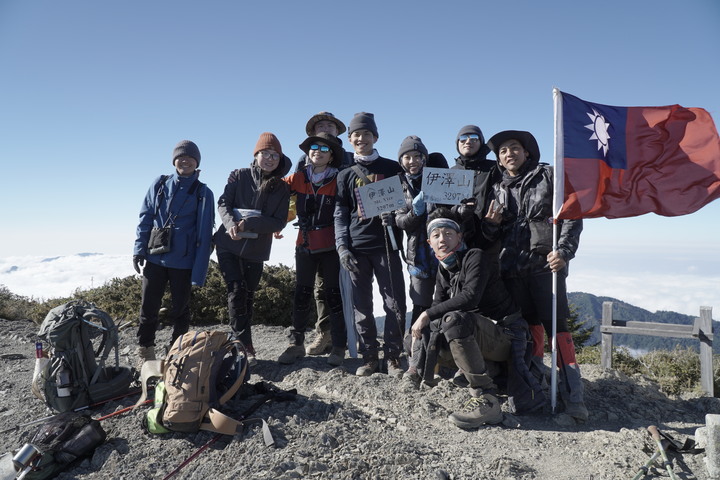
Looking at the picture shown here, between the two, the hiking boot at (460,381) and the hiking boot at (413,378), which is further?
the hiking boot at (460,381)

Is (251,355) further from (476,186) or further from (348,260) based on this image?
(476,186)

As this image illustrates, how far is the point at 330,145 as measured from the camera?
5672 millimetres

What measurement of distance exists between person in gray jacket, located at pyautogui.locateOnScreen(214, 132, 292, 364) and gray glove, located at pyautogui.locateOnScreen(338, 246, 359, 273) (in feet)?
3.04

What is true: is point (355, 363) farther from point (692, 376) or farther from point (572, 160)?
point (692, 376)

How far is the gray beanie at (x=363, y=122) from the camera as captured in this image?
5293 mm

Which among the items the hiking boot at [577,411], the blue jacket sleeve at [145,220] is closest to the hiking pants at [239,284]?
the blue jacket sleeve at [145,220]

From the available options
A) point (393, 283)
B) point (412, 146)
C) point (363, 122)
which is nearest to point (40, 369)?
point (393, 283)

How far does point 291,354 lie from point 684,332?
22.5 feet

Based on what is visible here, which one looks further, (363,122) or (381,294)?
(381,294)

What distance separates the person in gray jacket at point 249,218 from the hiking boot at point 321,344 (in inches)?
42.4

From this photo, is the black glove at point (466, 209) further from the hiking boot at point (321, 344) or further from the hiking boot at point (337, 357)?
the hiking boot at point (321, 344)

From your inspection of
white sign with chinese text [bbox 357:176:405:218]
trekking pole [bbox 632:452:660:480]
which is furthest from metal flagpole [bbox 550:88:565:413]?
white sign with chinese text [bbox 357:176:405:218]

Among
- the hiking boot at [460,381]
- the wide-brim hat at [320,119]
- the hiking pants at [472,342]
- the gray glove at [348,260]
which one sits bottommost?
the hiking boot at [460,381]

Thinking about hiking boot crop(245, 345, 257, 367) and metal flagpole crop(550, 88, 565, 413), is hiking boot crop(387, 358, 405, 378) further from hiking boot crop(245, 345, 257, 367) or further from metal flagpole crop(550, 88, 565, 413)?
hiking boot crop(245, 345, 257, 367)
